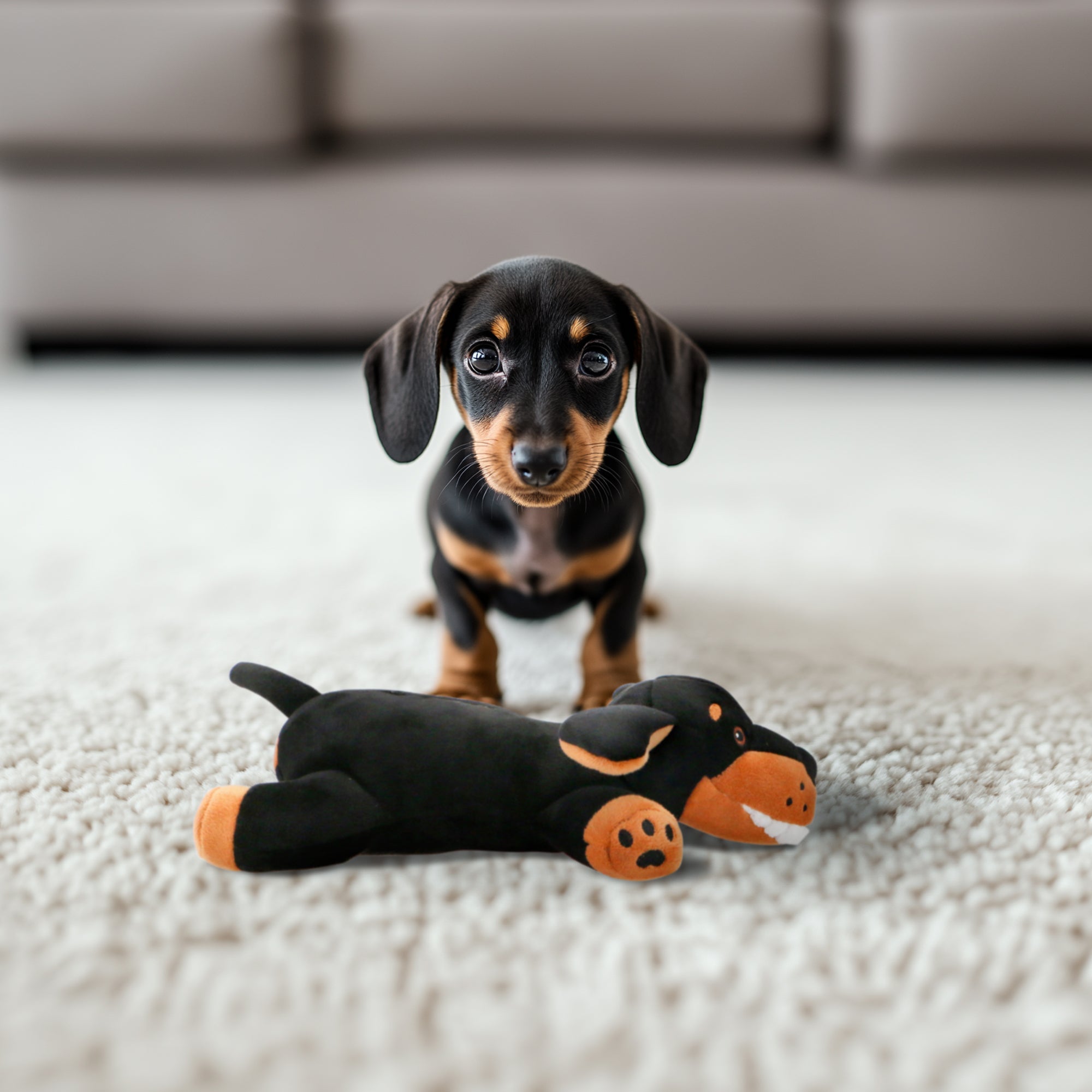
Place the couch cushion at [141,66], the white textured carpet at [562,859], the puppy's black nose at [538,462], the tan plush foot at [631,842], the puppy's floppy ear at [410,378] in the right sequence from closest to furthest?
the white textured carpet at [562,859] → the tan plush foot at [631,842] → the puppy's black nose at [538,462] → the puppy's floppy ear at [410,378] → the couch cushion at [141,66]

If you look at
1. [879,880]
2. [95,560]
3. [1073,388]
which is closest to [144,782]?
[879,880]

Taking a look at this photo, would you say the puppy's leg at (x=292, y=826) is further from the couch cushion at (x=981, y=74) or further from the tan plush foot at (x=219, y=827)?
the couch cushion at (x=981, y=74)

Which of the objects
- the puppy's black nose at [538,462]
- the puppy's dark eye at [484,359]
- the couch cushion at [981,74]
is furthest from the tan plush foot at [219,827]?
the couch cushion at [981,74]

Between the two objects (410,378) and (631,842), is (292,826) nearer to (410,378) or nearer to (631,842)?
(631,842)

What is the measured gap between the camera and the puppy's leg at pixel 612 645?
1135 mm

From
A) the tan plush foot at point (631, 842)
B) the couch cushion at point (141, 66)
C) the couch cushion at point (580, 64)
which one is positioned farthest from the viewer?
the couch cushion at point (580, 64)

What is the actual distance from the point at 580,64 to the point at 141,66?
4.21 feet

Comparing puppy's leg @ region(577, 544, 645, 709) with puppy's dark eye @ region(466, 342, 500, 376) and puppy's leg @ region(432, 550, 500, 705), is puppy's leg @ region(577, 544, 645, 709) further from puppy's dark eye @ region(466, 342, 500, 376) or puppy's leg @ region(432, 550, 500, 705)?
puppy's dark eye @ region(466, 342, 500, 376)

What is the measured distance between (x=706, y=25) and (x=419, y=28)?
86 centimetres

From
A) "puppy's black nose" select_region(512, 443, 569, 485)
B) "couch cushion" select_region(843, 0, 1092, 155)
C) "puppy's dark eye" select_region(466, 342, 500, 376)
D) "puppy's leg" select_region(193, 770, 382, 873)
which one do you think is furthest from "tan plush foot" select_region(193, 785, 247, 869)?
"couch cushion" select_region(843, 0, 1092, 155)

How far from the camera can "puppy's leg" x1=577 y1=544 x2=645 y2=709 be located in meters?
1.13

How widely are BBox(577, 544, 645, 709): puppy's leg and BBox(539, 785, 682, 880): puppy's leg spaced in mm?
341

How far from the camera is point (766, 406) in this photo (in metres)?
2.93

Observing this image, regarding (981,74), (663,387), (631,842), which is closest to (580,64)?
(981,74)
